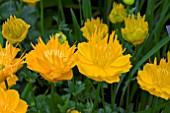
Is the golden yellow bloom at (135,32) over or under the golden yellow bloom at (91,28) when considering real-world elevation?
over

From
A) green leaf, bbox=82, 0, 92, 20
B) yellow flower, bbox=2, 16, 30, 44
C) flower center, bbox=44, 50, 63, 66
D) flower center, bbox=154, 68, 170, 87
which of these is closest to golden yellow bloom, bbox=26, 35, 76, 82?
flower center, bbox=44, 50, 63, 66

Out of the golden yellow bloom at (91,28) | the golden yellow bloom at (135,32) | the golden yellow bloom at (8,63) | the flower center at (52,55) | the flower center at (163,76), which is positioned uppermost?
the flower center at (52,55)

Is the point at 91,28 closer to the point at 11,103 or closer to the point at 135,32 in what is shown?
the point at 135,32

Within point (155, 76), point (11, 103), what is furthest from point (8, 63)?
point (155, 76)

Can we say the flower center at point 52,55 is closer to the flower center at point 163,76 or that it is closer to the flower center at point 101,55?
the flower center at point 101,55

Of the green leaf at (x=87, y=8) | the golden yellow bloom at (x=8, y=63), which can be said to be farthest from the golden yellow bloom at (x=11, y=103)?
the green leaf at (x=87, y=8)

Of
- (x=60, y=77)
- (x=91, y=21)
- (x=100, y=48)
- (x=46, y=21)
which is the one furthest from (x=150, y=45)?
(x=60, y=77)
